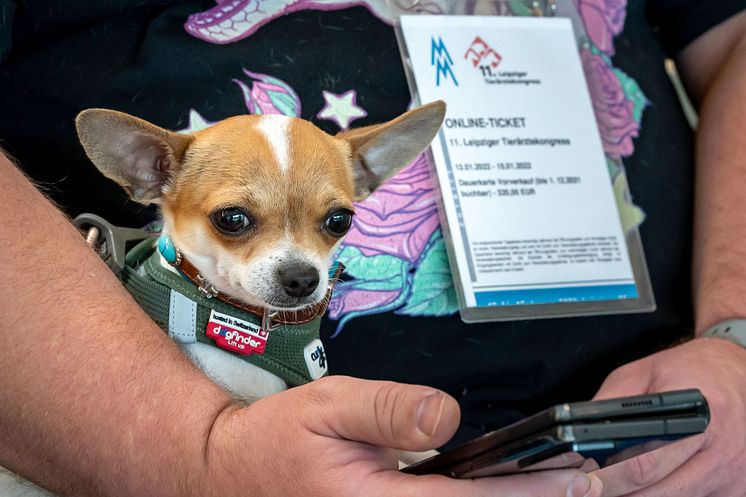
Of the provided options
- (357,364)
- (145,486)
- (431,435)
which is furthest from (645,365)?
(145,486)

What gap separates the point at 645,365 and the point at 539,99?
45cm

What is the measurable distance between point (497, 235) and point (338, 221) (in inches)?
10.6

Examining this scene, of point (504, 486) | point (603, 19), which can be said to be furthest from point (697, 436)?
point (603, 19)

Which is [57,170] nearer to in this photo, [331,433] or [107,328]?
[107,328]

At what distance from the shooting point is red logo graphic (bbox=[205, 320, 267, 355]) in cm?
85

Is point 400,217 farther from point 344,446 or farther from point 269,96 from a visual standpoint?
point 344,446

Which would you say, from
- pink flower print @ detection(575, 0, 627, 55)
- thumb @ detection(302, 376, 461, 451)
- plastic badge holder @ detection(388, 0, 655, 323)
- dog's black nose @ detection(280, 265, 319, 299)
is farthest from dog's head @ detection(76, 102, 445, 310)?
pink flower print @ detection(575, 0, 627, 55)

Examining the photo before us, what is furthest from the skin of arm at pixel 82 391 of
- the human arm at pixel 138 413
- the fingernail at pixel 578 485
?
the fingernail at pixel 578 485

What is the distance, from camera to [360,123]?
1062 millimetres

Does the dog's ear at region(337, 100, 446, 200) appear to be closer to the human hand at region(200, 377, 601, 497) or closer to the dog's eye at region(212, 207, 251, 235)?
the dog's eye at region(212, 207, 251, 235)

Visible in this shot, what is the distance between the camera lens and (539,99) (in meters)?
1.14

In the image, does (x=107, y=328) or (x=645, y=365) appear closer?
(x=107, y=328)

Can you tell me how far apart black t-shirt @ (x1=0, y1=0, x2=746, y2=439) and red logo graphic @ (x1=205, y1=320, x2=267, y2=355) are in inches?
5.9

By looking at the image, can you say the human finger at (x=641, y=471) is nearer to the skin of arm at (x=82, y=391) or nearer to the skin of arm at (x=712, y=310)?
the skin of arm at (x=712, y=310)
